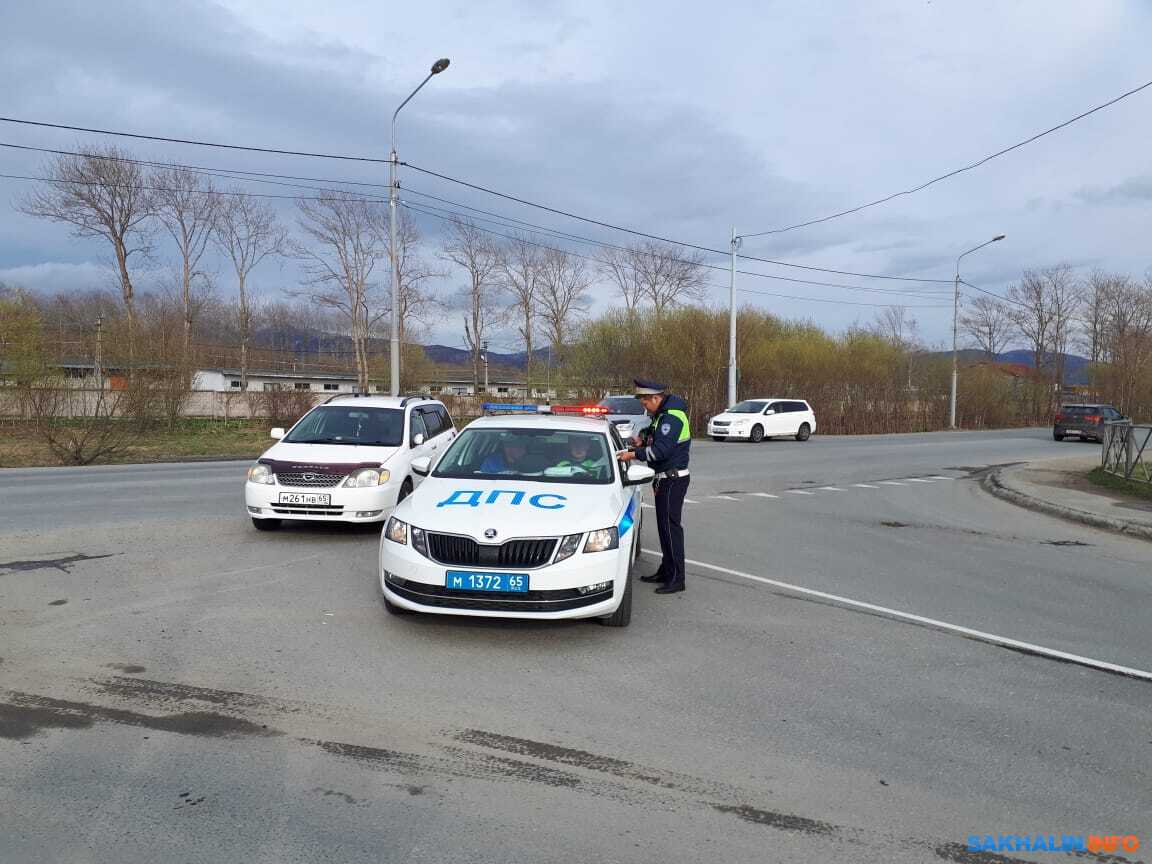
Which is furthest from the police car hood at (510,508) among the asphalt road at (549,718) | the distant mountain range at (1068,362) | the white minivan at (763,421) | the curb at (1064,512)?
the distant mountain range at (1068,362)

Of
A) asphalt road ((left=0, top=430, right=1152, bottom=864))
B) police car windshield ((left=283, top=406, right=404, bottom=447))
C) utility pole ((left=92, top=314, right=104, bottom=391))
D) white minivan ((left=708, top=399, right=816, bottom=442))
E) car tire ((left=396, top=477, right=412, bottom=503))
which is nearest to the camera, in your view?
asphalt road ((left=0, top=430, right=1152, bottom=864))

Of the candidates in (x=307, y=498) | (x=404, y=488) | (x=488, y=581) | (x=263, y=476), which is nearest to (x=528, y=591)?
(x=488, y=581)

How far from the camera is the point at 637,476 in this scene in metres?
6.65

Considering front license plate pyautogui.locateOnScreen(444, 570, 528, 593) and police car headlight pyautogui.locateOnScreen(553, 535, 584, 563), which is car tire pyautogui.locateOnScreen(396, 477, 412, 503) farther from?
police car headlight pyautogui.locateOnScreen(553, 535, 584, 563)

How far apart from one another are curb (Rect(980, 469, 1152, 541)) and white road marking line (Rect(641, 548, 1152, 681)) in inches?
246

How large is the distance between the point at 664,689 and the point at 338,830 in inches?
82.5

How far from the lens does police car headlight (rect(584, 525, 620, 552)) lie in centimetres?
540

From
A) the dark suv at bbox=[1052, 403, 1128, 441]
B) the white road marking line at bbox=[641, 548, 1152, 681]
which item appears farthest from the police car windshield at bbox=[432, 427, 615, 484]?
the dark suv at bbox=[1052, 403, 1128, 441]

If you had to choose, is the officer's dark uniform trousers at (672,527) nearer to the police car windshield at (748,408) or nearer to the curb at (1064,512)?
the curb at (1064,512)

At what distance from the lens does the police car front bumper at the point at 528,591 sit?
520 centimetres

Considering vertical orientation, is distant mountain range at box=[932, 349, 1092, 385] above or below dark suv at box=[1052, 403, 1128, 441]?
above

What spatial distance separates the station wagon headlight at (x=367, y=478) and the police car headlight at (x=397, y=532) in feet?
10.5

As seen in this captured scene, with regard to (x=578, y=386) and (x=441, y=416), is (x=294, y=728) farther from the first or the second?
(x=578, y=386)

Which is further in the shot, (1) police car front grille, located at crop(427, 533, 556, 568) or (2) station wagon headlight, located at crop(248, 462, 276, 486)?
(2) station wagon headlight, located at crop(248, 462, 276, 486)
